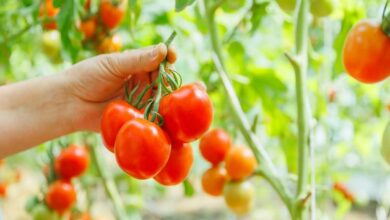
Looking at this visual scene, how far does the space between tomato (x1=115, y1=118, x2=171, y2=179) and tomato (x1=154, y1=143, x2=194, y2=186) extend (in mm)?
55

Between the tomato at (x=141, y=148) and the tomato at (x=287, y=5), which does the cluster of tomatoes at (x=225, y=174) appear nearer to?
the tomato at (x=287, y=5)

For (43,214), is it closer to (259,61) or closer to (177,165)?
(259,61)

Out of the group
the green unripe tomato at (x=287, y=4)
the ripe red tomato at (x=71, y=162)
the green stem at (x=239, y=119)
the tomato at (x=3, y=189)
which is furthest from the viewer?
the tomato at (x=3, y=189)

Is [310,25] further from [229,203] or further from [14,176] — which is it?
[14,176]

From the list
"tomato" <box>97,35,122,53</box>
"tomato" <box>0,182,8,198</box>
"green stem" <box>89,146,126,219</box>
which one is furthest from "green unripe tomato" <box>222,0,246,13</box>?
"tomato" <box>0,182,8,198</box>

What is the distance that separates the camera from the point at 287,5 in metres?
0.97

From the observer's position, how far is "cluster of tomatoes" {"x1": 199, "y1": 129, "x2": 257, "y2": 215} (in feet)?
4.05

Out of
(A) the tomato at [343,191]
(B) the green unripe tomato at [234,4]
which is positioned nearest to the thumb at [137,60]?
(B) the green unripe tomato at [234,4]

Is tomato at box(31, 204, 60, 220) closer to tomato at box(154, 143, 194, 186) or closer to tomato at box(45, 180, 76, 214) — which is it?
tomato at box(45, 180, 76, 214)

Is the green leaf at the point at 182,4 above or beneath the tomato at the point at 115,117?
above

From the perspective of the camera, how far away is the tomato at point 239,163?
119 centimetres

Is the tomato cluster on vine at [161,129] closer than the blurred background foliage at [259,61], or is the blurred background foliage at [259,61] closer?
the tomato cluster on vine at [161,129]

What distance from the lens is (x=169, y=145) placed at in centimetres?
74

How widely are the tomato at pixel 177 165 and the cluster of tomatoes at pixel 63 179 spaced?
2.55ft
